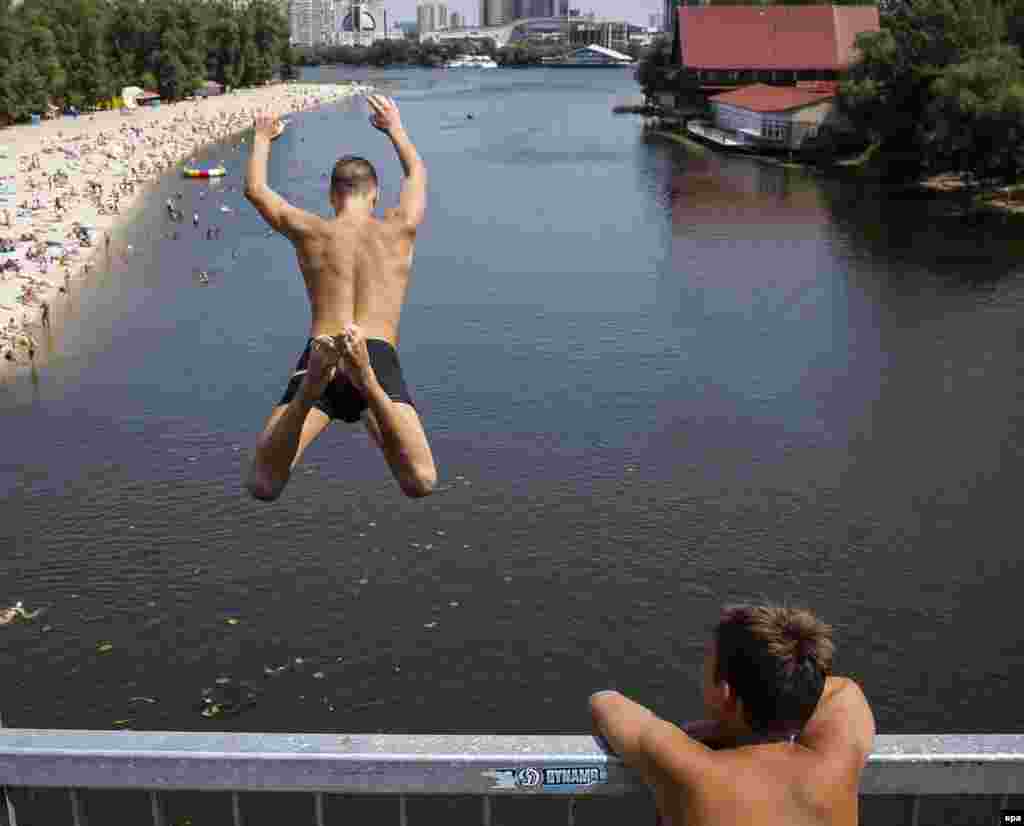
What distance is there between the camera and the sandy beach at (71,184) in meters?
52.5

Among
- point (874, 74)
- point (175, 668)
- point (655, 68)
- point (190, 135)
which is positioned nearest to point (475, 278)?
point (175, 668)

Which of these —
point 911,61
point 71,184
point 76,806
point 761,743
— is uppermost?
point 911,61

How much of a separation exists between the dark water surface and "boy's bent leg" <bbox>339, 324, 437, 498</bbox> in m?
16.0

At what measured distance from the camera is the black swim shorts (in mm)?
7238

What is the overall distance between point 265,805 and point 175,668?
4.69 metres

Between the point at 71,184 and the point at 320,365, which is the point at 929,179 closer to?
the point at 71,184

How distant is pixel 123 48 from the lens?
142 meters

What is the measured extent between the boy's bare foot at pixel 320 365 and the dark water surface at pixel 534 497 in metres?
16.6

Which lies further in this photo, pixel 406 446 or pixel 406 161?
pixel 406 161

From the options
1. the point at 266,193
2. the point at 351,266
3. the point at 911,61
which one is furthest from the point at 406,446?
the point at 911,61

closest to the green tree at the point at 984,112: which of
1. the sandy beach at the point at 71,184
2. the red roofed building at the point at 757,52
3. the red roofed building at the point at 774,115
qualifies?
the red roofed building at the point at 774,115

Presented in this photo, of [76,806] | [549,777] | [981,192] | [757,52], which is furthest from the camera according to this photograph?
[757,52]

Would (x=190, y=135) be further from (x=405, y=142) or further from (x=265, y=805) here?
(x=405, y=142)

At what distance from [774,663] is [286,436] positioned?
4329mm
